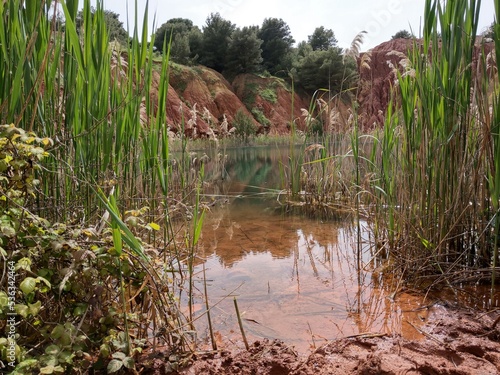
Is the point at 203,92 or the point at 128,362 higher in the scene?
the point at 203,92

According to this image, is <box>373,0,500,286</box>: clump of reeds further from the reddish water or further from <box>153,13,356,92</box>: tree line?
<box>153,13,356,92</box>: tree line

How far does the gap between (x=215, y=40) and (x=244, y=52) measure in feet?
7.11

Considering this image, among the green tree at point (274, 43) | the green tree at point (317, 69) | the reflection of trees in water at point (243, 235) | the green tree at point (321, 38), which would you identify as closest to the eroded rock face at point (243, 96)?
the green tree at point (317, 69)

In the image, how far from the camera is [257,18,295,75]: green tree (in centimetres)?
3003

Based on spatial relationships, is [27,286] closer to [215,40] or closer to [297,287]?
[297,287]

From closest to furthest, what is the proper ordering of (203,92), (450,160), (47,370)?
(47,370) → (450,160) → (203,92)

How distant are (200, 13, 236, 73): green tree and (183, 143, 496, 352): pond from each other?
2516cm

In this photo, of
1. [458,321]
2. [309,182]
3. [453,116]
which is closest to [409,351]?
[458,321]

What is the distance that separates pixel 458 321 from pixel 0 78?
5.71ft

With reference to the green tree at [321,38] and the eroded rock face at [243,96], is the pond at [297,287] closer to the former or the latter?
the eroded rock face at [243,96]

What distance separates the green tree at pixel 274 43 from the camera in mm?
30031

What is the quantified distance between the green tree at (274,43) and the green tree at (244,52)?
176 centimetres

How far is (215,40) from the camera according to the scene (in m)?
27.2

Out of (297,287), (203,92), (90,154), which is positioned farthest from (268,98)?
(90,154)
